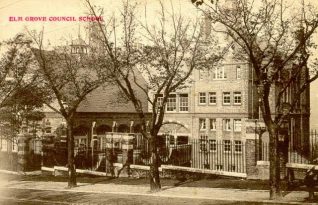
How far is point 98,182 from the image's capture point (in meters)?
20.5

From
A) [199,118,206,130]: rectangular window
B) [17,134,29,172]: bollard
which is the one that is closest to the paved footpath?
[17,134,29,172]: bollard

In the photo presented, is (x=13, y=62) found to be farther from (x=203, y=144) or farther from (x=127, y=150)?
(x=203, y=144)

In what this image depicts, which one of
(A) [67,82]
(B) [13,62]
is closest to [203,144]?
(A) [67,82]

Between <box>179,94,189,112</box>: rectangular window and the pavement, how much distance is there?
2741 cm

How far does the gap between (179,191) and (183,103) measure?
3122 cm

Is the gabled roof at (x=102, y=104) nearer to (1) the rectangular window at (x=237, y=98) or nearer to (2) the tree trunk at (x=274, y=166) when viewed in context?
(1) the rectangular window at (x=237, y=98)

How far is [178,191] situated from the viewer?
53.6 ft

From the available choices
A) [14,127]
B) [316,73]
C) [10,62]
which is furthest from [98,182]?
[316,73]

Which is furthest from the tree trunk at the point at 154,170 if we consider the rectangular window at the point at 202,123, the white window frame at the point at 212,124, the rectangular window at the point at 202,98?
the rectangular window at the point at 202,98

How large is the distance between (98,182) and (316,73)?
11.7 m

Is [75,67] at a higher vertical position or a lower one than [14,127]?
higher

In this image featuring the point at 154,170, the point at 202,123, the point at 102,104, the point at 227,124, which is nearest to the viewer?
the point at 154,170

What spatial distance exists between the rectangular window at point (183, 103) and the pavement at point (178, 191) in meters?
27.4

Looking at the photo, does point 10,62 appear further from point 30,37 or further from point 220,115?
point 220,115
